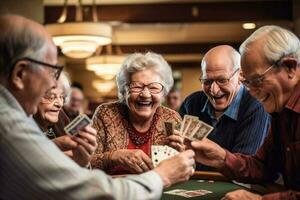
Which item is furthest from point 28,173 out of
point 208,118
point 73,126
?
point 208,118

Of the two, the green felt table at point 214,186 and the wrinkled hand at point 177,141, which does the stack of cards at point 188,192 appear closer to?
the green felt table at point 214,186

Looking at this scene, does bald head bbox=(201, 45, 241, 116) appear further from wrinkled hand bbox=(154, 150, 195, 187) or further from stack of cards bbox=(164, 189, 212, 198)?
wrinkled hand bbox=(154, 150, 195, 187)

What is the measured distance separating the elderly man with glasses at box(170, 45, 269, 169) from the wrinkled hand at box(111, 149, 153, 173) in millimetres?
621

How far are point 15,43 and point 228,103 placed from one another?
192cm

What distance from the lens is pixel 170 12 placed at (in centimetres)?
873

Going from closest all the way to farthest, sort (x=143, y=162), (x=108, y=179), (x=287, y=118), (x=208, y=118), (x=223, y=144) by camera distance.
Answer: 1. (x=108, y=179)
2. (x=287, y=118)
3. (x=143, y=162)
4. (x=223, y=144)
5. (x=208, y=118)

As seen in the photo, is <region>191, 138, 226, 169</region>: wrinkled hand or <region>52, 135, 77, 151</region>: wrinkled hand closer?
<region>52, 135, 77, 151</region>: wrinkled hand

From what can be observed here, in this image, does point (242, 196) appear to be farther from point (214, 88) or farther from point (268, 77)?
point (214, 88)

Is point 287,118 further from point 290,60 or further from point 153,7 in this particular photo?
point 153,7

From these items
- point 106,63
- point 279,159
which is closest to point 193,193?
point 279,159

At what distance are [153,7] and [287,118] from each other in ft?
22.5

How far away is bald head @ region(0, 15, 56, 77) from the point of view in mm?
1508

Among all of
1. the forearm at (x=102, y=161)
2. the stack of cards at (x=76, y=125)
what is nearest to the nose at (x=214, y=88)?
the forearm at (x=102, y=161)

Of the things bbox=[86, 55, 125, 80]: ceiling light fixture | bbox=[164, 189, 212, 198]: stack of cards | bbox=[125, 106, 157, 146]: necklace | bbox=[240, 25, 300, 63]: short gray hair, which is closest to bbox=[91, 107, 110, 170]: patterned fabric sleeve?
bbox=[125, 106, 157, 146]: necklace
